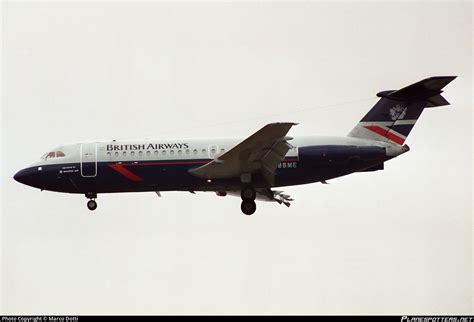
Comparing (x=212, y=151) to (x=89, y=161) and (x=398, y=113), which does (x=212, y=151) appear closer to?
(x=89, y=161)

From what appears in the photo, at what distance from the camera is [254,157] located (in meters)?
66.9

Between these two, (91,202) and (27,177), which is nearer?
(91,202)

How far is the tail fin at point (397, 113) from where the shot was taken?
226 ft

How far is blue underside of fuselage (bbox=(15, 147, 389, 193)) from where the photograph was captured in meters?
67.4

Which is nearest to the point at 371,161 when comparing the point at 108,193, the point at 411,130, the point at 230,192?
the point at 411,130

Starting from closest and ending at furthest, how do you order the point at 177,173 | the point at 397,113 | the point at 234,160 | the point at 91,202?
the point at 234,160, the point at 177,173, the point at 397,113, the point at 91,202

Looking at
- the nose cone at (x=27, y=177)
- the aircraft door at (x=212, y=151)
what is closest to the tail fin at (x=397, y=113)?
the aircraft door at (x=212, y=151)

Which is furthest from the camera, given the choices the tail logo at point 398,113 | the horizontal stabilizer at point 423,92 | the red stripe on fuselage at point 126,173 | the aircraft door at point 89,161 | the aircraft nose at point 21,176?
the aircraft nose at point 21,176

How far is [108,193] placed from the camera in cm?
6956

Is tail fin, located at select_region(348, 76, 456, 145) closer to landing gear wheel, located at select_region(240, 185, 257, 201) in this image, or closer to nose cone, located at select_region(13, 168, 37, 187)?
landing gear wheel, located at select_region(240, 185, 257, 201)

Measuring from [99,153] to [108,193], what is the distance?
2118 millimetres

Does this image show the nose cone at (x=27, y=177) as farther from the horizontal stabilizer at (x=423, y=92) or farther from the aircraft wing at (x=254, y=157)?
the horizontal stabilizer at (x=423, y=92)

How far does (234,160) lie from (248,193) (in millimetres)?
2235

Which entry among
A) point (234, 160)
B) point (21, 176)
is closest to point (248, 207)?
point (234, 160)
